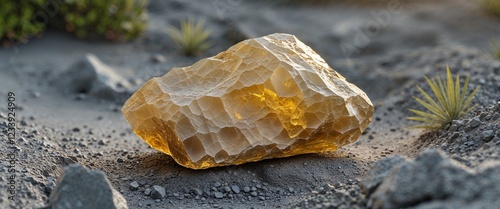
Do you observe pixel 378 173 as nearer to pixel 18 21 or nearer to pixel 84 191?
pixel 84 191

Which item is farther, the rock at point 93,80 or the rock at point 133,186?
the rock at point 93,80

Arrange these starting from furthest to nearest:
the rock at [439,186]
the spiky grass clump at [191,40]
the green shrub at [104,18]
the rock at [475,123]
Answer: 1. the green shrub at [104,18]
2. the spiky grass clump at [191,40]
3. the rock at [475,123]
4. the rock at [439,186]

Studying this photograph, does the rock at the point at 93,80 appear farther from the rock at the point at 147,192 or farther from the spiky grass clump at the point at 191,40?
the rock at the point at 147,192

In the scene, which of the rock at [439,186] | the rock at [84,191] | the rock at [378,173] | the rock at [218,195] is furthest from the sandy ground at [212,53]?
the rock at [439,186]

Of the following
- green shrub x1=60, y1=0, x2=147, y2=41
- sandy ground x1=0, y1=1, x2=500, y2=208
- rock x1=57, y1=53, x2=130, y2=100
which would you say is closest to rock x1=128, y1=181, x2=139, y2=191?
sandy ground x1=0, y1=1, x2=500, y2=208

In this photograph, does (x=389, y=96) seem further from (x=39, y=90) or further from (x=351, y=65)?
(x=39, y=90)

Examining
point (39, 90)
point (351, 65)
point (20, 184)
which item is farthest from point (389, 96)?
point (20, 184)
